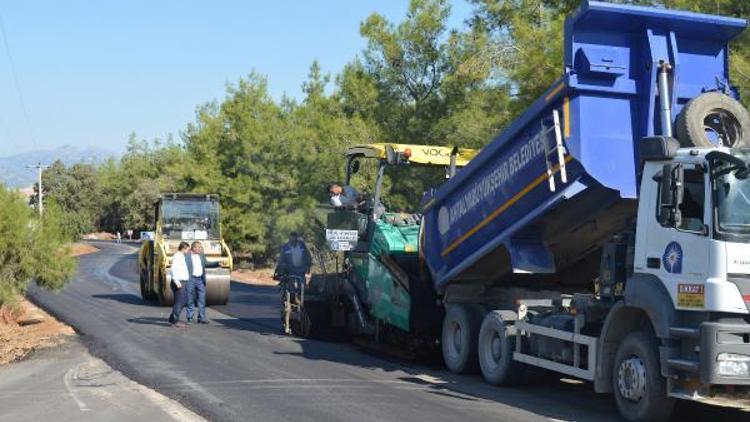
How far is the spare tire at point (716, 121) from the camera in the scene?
8.55 metres

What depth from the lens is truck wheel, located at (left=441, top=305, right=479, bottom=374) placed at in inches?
435

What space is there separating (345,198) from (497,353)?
13.7 feet

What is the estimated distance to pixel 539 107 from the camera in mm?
9398

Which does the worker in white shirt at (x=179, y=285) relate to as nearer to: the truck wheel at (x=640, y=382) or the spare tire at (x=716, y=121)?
the truck wheel at (x=640, y=382)

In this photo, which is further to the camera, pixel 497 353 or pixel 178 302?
pixel 178 302

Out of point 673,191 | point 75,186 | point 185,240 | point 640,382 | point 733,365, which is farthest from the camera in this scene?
point 75,186

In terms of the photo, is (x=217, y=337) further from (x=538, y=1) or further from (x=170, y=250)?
(x=538, y=1)

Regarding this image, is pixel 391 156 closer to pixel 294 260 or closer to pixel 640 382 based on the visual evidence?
pixel 294 260

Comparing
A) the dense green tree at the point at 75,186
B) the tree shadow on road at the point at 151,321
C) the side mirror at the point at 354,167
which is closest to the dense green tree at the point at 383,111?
the side mirror at the point at 354,167

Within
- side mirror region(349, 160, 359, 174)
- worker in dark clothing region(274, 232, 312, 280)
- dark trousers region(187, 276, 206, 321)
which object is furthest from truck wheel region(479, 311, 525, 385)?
dark trousers region(187, 276, 206, 321)

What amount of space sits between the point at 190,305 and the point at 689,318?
11207mm

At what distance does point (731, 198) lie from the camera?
762 centimetres

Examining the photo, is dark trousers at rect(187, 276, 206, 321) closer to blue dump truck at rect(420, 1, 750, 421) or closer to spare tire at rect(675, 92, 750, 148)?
blue dump truck at rect(420, 1, 750, 421)

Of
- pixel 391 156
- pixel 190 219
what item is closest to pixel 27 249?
pixel 190 219
